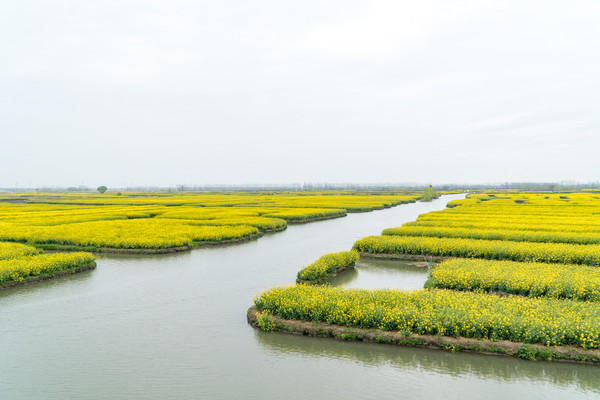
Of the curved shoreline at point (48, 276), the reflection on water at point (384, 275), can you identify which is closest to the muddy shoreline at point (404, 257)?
the reflection on water at point (384, 275)

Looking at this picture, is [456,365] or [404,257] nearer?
[456,365]

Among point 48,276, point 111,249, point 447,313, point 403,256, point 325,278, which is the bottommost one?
point 325,278

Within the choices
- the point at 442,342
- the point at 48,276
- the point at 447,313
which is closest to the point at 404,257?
the point at 447,313

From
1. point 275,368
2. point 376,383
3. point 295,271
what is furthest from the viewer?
point 295,271

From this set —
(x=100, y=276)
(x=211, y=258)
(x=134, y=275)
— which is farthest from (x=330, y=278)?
(x=100, y=276)

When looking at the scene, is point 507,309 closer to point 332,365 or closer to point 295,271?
point 332,365

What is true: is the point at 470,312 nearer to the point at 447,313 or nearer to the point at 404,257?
the point at 447,313
